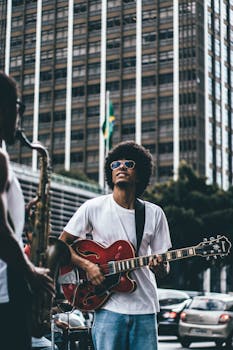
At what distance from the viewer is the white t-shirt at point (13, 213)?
276 centimetres

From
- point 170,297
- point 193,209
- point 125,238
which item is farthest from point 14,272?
point 193,209

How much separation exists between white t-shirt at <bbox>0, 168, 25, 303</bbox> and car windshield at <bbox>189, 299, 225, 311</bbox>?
13346 mm

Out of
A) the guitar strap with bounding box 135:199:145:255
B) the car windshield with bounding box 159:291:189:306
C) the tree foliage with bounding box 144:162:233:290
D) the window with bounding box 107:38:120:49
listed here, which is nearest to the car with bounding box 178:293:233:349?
the car windshield with bounding box 159:291:189:306

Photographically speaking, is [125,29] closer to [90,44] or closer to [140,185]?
[90,44]

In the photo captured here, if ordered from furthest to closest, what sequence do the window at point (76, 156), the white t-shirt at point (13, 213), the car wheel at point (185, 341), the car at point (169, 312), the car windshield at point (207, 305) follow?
the window at point (76, 156)
the car at point (169, 312)
the car wheel at point (185, 341)
the car windshield at point (207, 305)
the white t-shirt at point (13, 213)

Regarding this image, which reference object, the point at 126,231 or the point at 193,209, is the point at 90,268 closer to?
the point at 126,231

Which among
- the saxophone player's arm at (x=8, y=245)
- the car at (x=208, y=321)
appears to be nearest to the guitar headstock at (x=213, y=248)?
the saxophone player's arm at (x=8, y=245)

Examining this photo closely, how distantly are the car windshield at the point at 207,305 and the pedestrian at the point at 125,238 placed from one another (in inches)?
459

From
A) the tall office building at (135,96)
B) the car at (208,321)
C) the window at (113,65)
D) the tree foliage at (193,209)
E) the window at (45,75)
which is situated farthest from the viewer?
the window at (113,65)

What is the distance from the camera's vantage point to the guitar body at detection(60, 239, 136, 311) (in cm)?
420

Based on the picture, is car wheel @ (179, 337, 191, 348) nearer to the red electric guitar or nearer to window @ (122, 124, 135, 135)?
the red electric guitar

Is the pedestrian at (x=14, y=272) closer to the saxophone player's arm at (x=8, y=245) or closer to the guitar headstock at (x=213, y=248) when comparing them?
the saxophone player's arm at (x=8, y=245)

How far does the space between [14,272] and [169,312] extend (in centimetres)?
1554

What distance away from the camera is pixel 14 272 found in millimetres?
2779
